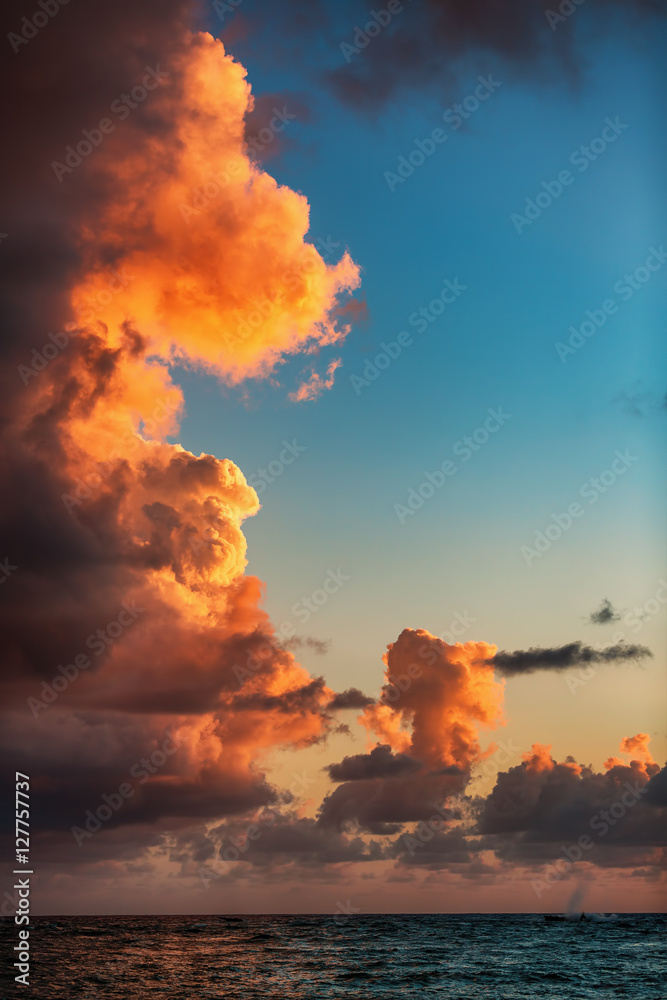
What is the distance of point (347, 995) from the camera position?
57.3 meters

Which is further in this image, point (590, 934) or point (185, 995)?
point (590, 934)

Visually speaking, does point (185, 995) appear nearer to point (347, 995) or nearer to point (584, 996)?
point (347, 995)

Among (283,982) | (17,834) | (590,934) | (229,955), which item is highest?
(17,834)

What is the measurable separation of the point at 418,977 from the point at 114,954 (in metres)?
44.9

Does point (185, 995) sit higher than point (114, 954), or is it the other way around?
point (185, 995)

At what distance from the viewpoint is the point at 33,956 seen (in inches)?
3482

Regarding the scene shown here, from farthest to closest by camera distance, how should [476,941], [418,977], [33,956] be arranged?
1. [476,941]
2. [33,956]
3. [418,977]

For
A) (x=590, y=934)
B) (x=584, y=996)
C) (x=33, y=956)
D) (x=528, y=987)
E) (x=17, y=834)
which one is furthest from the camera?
(x=590, y=934)

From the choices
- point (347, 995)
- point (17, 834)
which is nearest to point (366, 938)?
point (347, 995)

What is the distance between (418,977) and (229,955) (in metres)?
33.0

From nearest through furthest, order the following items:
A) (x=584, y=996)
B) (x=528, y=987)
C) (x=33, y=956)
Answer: (x=584, y=996), (x=528, y=987), (x=33, y=956)

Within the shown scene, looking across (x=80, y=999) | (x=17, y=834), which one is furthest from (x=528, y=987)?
(x=17, y=834)

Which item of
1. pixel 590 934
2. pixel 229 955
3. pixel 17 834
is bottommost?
pixel 590 934

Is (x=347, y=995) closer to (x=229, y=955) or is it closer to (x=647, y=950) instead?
(x=229, y=955)
